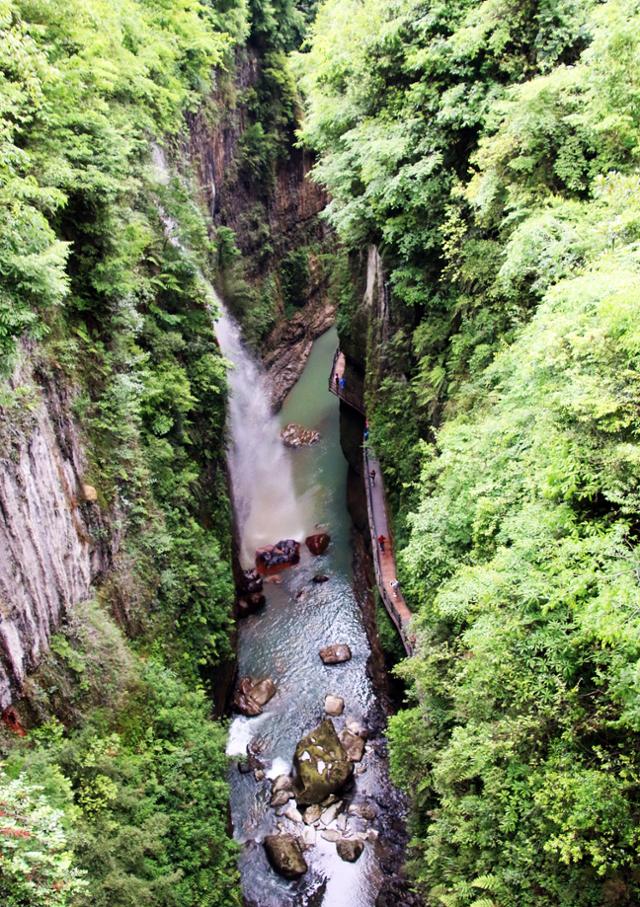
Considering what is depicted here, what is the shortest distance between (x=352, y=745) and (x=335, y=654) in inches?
123

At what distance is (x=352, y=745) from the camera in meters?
16.2

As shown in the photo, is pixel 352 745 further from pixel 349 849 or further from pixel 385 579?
pixel 385 579

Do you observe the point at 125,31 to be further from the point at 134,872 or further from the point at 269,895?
the point at 269,895

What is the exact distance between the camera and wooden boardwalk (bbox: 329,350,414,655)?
51.0ft

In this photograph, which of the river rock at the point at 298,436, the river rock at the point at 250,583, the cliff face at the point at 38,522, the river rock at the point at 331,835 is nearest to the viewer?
the cliff face at the point at 38,522

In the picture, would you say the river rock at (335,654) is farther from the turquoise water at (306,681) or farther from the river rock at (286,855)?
the river rock at (286,855)

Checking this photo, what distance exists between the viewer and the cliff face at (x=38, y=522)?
8352mm

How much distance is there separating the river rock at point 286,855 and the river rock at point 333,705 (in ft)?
11.8

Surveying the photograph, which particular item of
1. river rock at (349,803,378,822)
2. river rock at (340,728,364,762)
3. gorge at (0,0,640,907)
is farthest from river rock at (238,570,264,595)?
river rock at (349,803,378,822)

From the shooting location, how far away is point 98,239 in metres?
10.9

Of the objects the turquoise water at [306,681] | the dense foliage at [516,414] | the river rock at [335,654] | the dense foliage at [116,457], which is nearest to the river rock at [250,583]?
the turquoise water at [306,681]

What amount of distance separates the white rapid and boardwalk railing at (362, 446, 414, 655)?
5376 millimetres

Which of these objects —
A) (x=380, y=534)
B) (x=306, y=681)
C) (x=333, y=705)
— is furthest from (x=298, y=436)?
(x=333, y=705)

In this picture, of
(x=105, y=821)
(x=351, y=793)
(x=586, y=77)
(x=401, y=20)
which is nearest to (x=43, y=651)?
(x=105, y=821)
